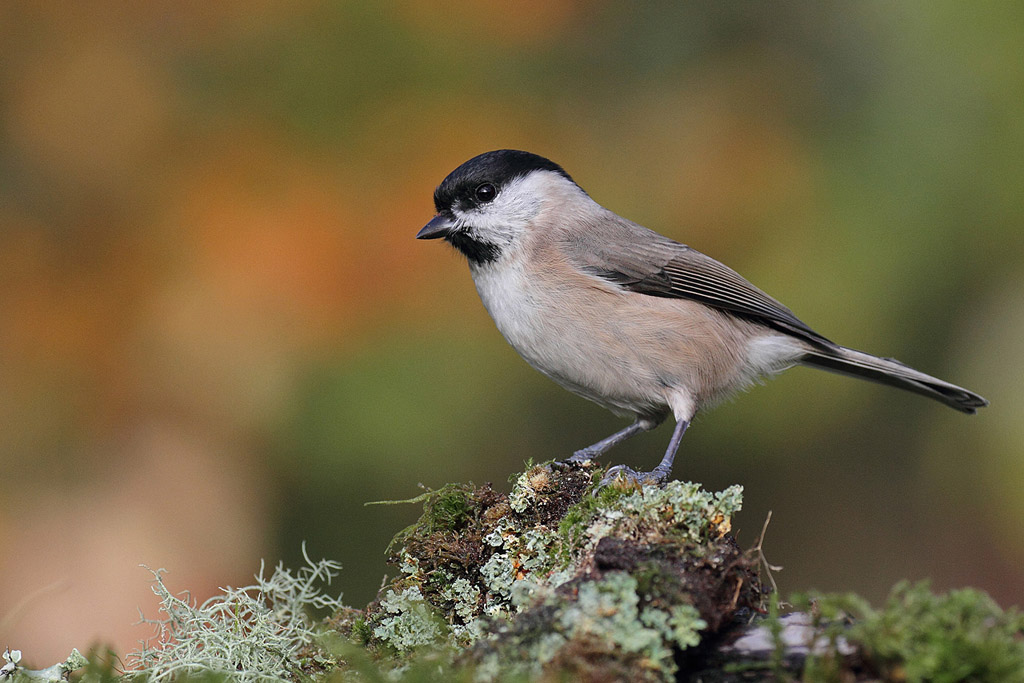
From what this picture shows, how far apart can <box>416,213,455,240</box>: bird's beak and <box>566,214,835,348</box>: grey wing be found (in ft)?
1.34

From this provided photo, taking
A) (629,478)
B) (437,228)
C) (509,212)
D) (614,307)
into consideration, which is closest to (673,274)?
(614,307)

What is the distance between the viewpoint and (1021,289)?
3.15 m

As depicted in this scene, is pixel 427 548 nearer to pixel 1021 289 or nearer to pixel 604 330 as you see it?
pixel 604 330

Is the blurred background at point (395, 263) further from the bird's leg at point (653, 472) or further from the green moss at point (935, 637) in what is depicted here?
the green moss at point (935, 637)

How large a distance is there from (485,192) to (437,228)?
8.3 inches

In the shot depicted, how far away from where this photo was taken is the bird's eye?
2.82 m

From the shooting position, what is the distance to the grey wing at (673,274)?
276 cm

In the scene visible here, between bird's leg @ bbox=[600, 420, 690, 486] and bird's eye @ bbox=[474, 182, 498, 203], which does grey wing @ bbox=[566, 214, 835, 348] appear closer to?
bird's eye @ bbox=[474, 182, 498, 203]

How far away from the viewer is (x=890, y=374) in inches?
113

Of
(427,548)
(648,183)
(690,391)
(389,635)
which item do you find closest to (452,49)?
(648,183)

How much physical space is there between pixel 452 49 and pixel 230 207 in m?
1.06

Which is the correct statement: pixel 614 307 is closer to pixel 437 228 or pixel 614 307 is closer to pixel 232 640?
pixel 437 228

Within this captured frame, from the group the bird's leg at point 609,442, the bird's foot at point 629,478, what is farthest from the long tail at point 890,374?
the bird's foot at point 629,478

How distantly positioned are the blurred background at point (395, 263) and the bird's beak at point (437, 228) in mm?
334
